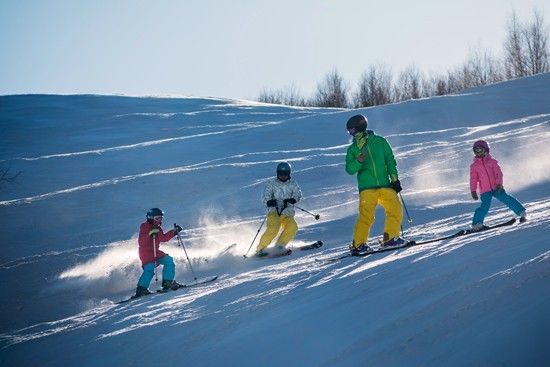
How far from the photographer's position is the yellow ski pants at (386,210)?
8.12 metres

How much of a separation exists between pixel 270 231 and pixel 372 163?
3.32 m

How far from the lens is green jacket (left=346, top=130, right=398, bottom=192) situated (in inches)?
321

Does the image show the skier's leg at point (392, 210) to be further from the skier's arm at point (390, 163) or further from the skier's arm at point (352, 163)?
the skier's arm at point (352, 163)

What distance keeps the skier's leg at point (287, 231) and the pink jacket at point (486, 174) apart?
3166 mm

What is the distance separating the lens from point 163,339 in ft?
17.4

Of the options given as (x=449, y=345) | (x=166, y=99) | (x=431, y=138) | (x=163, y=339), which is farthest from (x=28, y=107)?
(x=449, y=345)

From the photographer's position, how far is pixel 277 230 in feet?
36.3

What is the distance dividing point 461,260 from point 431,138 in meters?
16.9

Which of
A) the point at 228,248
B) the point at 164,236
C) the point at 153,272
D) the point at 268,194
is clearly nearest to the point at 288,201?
the point at 268,194

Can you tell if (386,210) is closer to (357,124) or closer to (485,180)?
(357,124)

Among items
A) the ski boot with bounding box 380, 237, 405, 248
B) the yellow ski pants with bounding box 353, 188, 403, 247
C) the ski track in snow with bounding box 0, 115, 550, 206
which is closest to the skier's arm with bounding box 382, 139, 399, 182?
the yellow ski pants with bounding box 353, 188, 403, 247

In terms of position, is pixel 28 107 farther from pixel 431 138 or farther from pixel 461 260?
pixel 461 260

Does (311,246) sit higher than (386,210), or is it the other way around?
(386,210)

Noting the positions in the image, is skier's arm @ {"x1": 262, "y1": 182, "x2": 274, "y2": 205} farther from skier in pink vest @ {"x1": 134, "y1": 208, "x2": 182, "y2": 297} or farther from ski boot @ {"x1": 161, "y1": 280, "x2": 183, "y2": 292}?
ski boot @ {"x1": 161, "y1": 280, "x2": 183, "y2": 292}
